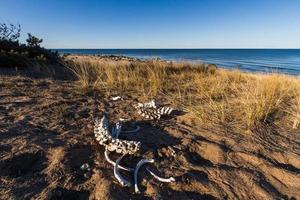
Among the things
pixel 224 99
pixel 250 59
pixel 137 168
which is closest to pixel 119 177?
pixel 137 168

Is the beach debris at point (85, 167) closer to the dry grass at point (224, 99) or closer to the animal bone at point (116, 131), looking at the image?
the animal bone at point (116, 131)

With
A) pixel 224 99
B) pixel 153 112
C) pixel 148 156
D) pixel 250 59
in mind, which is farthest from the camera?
pixel 250 59

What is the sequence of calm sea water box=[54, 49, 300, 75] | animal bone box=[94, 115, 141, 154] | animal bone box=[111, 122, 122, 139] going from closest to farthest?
animal bone box=[94, 115, 141, 154], animal bone box=[111, 122, 122, 139], calm sea water box=[54, 49, 300, 75]

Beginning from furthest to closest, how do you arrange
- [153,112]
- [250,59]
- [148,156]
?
[250,59], [153,112], [148,156]

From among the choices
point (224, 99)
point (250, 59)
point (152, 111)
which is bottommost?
point (250, 59)

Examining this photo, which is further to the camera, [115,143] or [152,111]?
[152,111]

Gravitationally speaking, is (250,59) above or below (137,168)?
below

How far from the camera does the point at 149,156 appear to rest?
8.03ft

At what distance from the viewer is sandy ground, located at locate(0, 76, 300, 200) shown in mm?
2031

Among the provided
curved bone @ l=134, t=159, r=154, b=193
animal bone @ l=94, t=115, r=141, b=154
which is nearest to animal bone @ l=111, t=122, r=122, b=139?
animal bone @ l=94, t=115, r=141, b=154

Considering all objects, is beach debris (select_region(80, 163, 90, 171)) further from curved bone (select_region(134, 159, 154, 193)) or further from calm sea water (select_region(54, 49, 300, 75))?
calm sea water (select_region(54, 49, 300, 75))

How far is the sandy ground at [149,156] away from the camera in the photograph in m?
2.03

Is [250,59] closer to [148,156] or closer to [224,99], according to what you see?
[224,99]

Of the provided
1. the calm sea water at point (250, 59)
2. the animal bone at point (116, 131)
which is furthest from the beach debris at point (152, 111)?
the calm sea water at point (250, 59)
